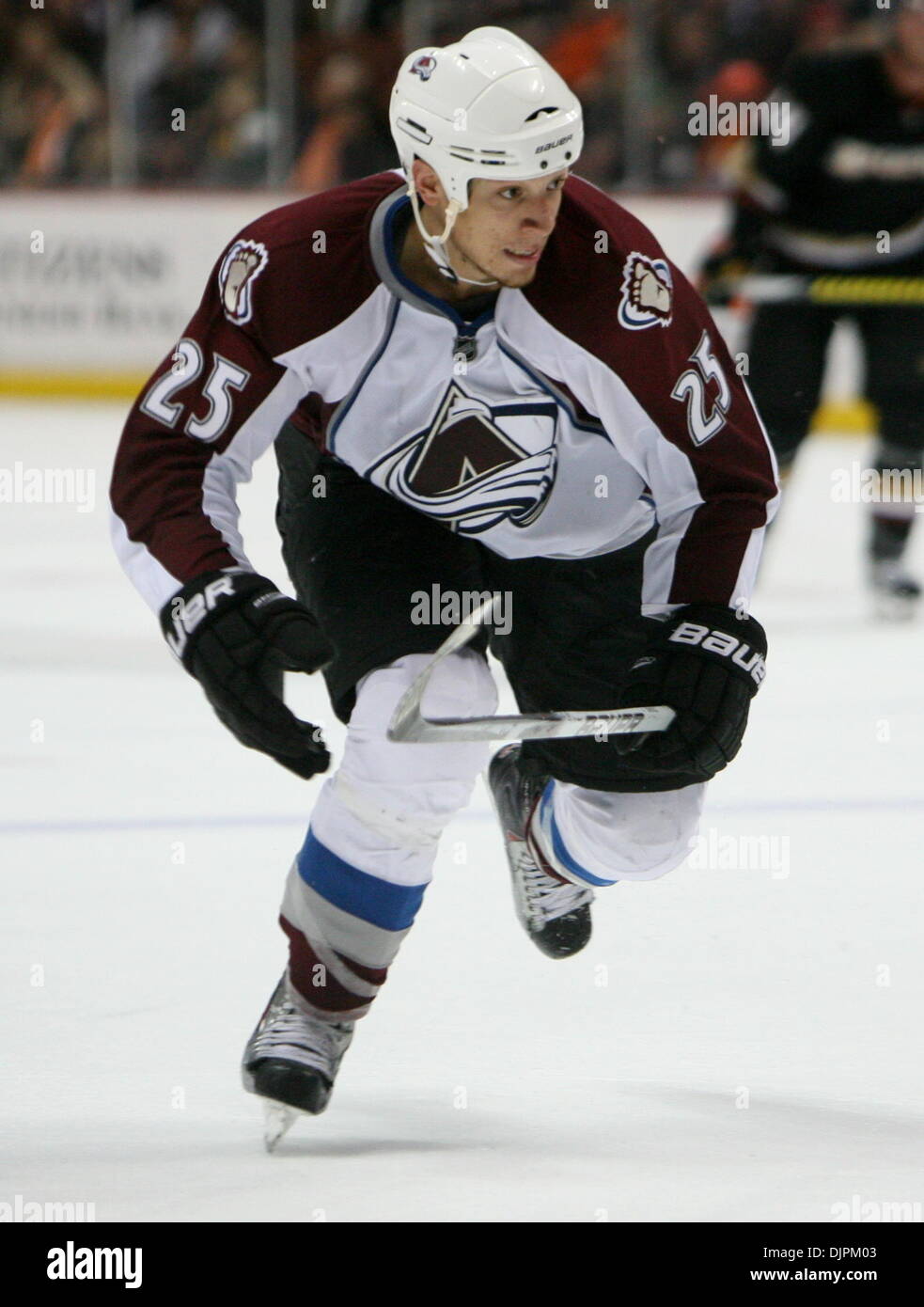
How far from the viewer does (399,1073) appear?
2418 mm

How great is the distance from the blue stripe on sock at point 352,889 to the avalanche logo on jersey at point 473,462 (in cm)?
39

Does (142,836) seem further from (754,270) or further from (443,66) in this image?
(754,270)

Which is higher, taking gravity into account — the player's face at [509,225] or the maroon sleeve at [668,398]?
the player's face at [509,225]

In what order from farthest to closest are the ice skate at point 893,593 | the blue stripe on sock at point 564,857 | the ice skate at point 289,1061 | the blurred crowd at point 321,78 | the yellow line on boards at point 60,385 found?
the yellow line on boards at point 60,385
the blurred crowd at point 321,78
the ice skate at point 893,593
the blue stripe on sock at point 564,857
the ice skate at point 289,1061

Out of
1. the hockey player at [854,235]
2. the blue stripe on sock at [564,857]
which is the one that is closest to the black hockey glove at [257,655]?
the blue stripe on sock at [564,857]

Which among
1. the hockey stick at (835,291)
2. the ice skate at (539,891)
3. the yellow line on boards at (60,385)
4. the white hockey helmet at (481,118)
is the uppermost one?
the white hockey helmet at (481,118)

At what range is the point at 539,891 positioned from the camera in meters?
2.72

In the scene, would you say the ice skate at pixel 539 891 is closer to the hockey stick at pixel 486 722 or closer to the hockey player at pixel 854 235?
the hockey stick at pixel 486 722

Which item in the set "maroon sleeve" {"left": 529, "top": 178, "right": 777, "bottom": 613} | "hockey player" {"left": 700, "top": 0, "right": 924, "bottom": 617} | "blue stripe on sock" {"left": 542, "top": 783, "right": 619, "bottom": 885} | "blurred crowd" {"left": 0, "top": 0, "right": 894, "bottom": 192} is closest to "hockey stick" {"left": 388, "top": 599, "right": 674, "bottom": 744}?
"maroon sleeve" {"left": 529, "top": 178, "right": 777, "bottom": 613}

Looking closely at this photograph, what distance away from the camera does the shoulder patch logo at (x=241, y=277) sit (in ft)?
7.28

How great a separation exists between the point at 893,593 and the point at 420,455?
134 inches

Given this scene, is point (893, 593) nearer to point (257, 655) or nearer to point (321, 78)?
point (257, 655)

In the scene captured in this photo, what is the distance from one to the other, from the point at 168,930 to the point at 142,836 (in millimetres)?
531

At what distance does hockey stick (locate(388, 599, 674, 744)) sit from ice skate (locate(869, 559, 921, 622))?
11.0ft
